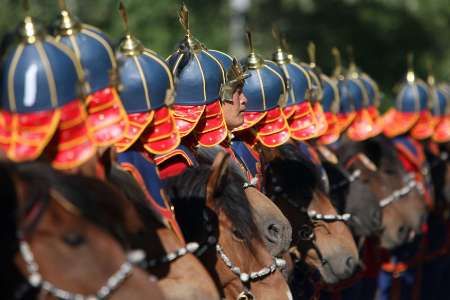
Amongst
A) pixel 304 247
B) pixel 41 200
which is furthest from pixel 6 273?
pixel 304 247

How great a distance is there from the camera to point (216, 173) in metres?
6.24

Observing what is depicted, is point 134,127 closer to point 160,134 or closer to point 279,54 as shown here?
point 160,134

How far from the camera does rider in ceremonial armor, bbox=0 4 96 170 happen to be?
16.0 feet

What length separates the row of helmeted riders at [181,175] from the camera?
4676 millimetres

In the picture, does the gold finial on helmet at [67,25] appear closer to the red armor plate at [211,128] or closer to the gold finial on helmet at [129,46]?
the gold finial on helmet at [129,46]

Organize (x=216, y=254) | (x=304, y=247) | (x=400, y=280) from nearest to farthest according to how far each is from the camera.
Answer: (x=216, y=254) < (x=304, y=247) < (x=400, y=280)

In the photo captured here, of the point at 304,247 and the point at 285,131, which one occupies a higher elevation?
the point at 285,131

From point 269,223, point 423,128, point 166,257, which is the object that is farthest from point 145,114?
point 423,128

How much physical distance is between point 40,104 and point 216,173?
5.02 feet

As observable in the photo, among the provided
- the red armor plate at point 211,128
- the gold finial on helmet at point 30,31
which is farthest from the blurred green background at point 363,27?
the gold finial on helmet at point 30,31

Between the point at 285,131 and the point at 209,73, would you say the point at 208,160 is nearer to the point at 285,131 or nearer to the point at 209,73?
the point at 209,73

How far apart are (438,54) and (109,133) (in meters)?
23.7

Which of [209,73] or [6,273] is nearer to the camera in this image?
[6,273]

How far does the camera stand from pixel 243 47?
80.6ft
